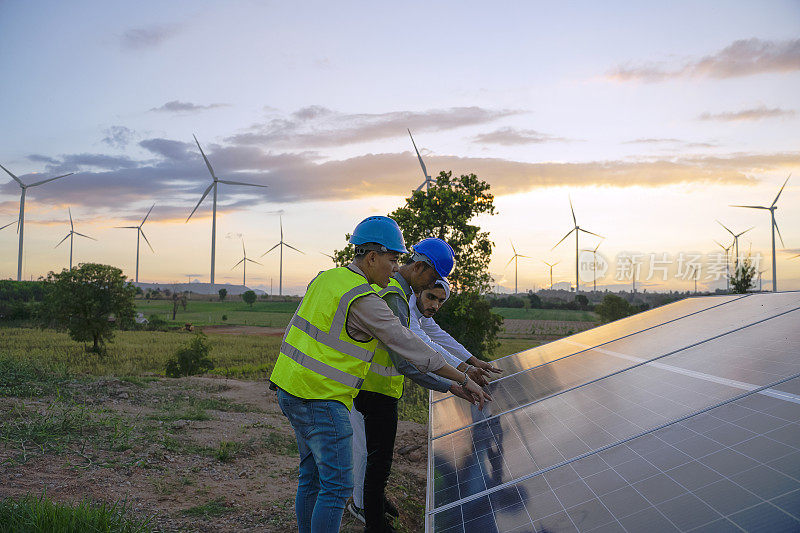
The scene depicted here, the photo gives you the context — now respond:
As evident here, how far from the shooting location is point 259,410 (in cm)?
1445

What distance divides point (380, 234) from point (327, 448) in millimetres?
1735

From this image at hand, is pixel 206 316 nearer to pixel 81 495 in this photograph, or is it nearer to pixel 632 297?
pixel 632 297

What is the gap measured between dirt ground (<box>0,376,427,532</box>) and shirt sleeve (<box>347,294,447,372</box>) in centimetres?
296

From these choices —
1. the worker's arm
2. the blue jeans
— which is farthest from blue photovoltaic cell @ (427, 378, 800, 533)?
the worker's arm

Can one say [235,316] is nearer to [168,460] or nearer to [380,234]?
[168,460]

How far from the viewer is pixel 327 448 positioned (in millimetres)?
4074

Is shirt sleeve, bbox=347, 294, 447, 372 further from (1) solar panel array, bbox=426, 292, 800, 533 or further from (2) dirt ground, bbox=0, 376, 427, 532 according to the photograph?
(2) dirt ground, bbox=0, 376, 427, 532

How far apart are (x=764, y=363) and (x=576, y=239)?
52.7 meters

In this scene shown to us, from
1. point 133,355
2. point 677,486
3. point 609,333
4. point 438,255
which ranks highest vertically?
point 438,255

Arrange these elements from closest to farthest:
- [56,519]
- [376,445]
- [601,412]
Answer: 1. [601,412]
2. [56,519]
3. [376,445]

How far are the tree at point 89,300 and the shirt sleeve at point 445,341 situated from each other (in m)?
31.2

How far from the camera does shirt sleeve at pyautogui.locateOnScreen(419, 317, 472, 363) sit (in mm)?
7566

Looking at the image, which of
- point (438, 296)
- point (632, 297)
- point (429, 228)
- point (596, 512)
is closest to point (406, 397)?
point (429, 228)

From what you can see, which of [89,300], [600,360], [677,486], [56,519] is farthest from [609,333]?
[89,300]
